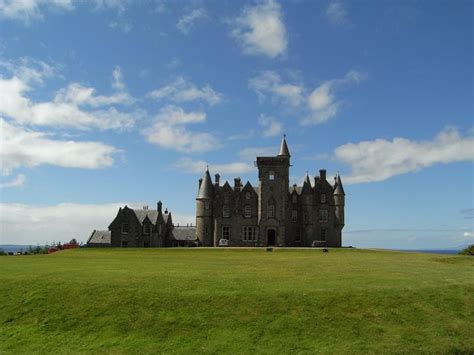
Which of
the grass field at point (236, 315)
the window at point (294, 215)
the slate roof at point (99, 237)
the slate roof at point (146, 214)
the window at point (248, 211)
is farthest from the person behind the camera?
the slate roof at point (99, 237)

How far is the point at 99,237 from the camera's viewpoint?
89.9 metres

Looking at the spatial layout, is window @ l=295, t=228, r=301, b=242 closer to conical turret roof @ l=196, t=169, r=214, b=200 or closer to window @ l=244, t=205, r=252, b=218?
window @ l=244, t=205, r=252, b=218

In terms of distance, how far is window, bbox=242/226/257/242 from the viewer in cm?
7931

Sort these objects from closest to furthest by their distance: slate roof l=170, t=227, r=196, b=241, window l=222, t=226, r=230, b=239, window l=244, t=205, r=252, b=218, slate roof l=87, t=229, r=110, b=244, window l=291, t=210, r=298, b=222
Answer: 1. window l=222, t=226, r=230, b=239
2. window l=244, t=205, r=252, b=218
3. window l=291, t=210, r=298, b=222
4. slate roof l=170, t=227, r=196, b=241
5. slate roof l=87, t=229, r=110, b=244

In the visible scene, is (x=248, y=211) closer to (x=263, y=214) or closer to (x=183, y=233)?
(x=263, y=214)

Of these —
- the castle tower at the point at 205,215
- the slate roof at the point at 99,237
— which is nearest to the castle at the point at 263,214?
the castle tower at the point at 205,215

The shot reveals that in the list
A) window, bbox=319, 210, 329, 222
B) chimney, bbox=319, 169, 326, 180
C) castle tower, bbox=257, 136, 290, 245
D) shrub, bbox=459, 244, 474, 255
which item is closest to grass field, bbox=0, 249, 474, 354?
shrub, bbox=459, 244, 474, 255

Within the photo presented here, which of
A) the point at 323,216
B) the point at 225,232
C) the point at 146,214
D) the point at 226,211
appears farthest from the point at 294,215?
the point at 146,214

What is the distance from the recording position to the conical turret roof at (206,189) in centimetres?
8088

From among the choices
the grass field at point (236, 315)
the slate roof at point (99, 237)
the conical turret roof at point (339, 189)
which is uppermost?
the conical turret roof at point (339, 189)

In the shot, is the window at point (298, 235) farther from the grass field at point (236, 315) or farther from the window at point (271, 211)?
the grass field at point (236, 315)

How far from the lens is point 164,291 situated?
74.5ft

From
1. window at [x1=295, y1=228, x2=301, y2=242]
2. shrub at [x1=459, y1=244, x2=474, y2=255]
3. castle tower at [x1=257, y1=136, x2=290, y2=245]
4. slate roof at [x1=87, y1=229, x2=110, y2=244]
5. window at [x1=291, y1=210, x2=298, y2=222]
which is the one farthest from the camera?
slate roof at [x1=87, y1=229, x2=110, y2=244]

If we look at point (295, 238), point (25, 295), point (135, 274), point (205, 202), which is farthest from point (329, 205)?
point (25, 295)
